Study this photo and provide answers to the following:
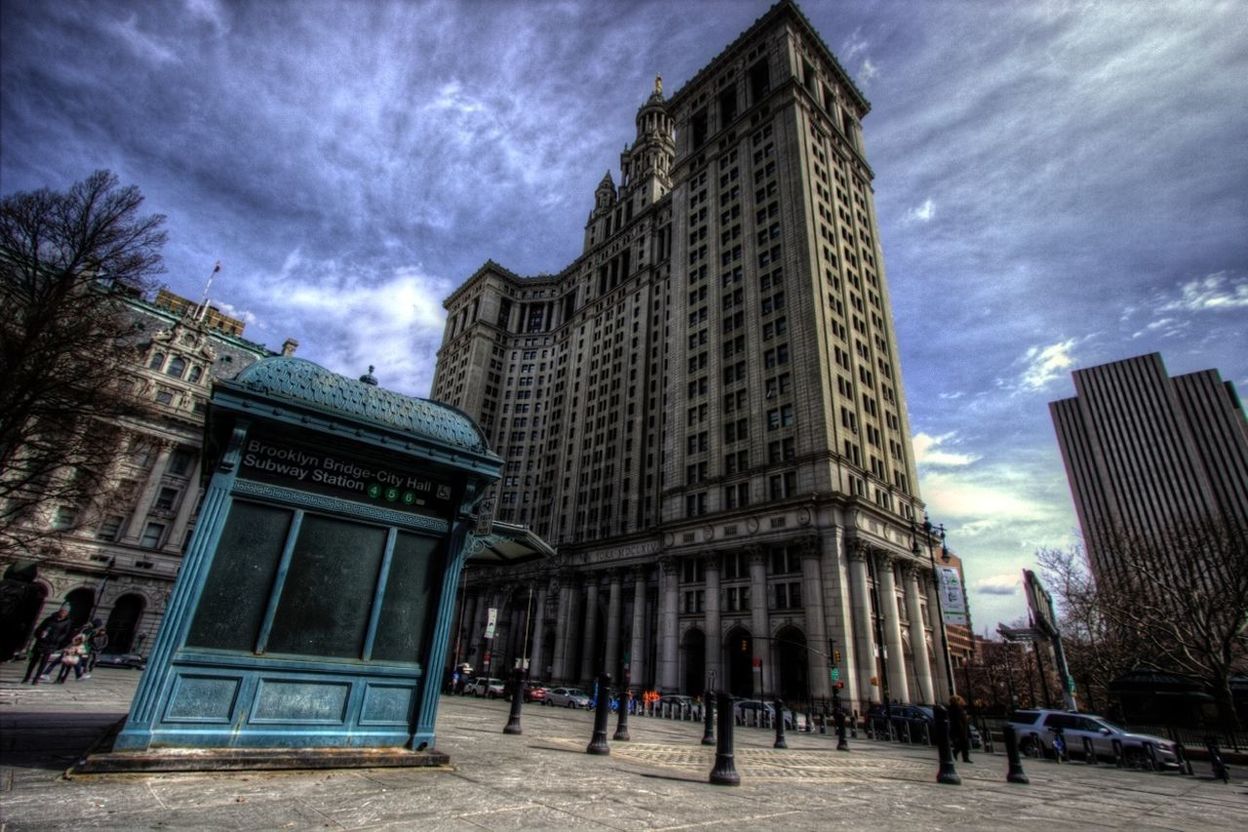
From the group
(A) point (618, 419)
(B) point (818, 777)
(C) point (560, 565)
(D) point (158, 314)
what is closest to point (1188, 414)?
(A) point (618, 419)

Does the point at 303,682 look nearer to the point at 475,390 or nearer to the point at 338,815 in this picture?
the point at 338,815

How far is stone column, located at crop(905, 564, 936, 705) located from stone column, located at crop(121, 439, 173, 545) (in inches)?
2611

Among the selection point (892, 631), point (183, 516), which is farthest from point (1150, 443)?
point (183, 516)

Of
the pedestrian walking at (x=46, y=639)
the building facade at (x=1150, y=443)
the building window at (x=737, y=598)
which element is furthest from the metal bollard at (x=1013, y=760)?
the building facade at (x=1150, y=443)

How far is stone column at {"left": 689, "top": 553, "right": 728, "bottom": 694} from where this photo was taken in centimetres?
4625

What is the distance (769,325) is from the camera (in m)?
54.9

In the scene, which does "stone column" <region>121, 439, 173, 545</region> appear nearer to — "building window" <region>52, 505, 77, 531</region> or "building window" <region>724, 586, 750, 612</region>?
"building window" <region>52, 505, 77, 531</region>

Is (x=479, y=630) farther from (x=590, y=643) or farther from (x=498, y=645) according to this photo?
(x=590, y=643)

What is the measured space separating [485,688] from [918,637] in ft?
121

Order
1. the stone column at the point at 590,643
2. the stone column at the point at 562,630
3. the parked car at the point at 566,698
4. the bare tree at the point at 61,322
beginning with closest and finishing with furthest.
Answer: the bare tree at the point at 61,322 → the parked car at the point at 566,698 → the stone column at the point at 590,643 → the stone column at the point at 562,630

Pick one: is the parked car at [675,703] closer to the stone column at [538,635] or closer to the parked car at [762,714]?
the parked car at [762,714]

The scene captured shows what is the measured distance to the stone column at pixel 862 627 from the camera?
39375 millimetres

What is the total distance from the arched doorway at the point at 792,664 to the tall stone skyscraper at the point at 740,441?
160mm

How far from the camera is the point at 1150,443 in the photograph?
97188 mm
